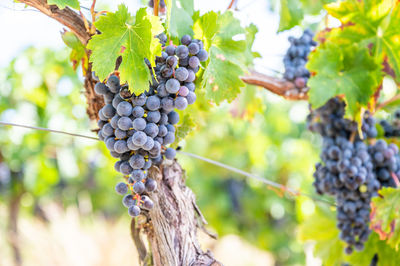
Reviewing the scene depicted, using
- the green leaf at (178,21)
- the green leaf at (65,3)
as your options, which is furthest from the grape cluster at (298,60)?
the green leaf at (65,3)

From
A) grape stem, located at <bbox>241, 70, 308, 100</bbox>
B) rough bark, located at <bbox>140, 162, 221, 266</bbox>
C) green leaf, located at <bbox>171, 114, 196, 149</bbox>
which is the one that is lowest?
rough bark, located at <bbox>140, 162, 221, 266</bbox>

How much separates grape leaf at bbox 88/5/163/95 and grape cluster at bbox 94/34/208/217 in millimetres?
28

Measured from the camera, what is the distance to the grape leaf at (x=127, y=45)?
0.74 metres

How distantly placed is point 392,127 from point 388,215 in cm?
42

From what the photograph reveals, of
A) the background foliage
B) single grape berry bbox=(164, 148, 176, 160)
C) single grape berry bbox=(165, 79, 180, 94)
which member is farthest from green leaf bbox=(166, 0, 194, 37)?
single grape berry bbox=(164, 148, 176, 160)

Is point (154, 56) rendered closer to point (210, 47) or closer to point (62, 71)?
point (210, 47)

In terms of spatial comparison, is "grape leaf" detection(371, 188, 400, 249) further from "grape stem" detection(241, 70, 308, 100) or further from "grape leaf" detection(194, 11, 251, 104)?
"grape leaf" detection(194, 11, 251, 104)

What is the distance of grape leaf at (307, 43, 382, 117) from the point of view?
108 centimetres

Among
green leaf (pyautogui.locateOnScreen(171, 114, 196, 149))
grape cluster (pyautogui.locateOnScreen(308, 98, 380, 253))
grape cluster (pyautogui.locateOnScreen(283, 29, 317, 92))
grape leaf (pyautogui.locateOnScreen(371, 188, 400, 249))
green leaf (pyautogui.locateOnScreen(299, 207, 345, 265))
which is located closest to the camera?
green leaf (pyautogui.locateOnScreen(171, 114, 196, 149))

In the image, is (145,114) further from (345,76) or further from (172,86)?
(345,76)

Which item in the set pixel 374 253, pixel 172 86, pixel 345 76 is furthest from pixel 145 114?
pixel 374 253

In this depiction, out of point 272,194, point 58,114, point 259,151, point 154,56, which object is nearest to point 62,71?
point 58,114

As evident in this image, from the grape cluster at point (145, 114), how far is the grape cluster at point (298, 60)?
602mm

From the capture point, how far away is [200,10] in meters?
0.89
